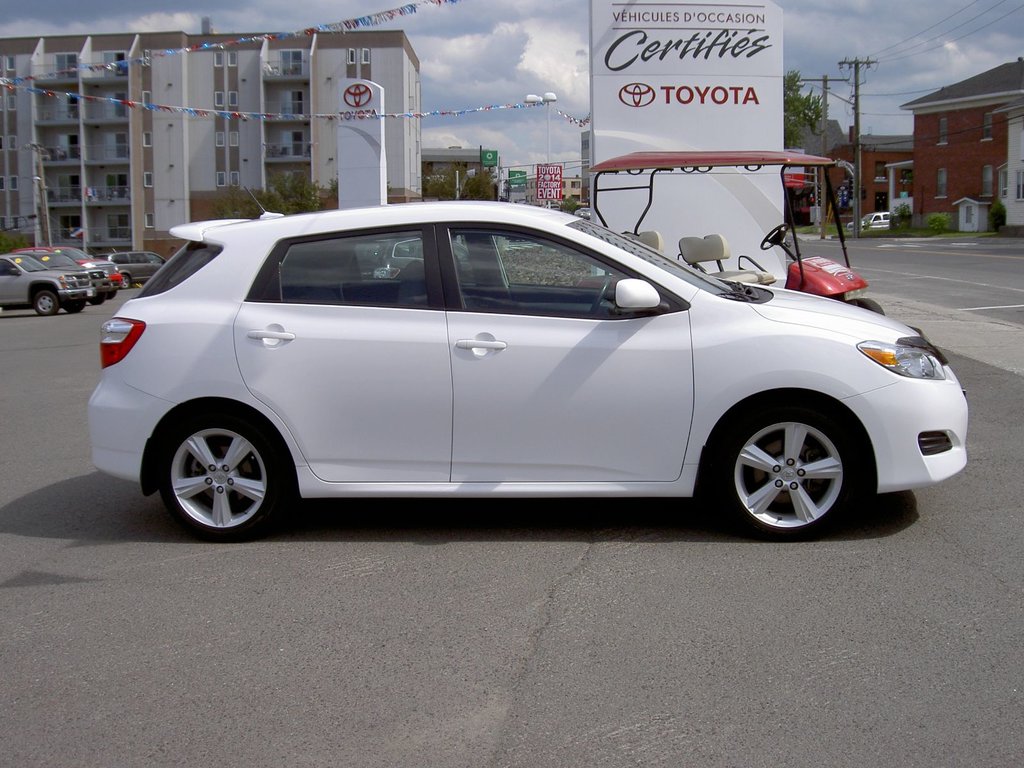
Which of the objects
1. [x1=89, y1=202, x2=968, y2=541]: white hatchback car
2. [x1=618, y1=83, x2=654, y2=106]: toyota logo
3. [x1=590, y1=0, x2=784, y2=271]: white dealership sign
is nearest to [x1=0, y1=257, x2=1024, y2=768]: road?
[x1=89, y1=202, x2=968, y2=541]: white hatchback car

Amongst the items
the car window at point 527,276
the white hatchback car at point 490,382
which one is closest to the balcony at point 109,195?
the white hatchback car at point 490,382

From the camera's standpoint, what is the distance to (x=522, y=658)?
4.32 m

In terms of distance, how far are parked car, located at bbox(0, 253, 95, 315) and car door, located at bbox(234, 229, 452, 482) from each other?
24150 mm

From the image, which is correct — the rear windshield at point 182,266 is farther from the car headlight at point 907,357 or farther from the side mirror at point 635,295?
the car headlight at point 907,357

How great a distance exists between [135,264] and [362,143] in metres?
20.2

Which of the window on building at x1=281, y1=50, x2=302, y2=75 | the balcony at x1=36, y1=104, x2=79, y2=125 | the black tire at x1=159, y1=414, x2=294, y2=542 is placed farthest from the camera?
the balcony at x1=36, y1=104, x2=79, y2=125

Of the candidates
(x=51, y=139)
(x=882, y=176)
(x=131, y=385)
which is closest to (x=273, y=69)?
(x=51, y=139)

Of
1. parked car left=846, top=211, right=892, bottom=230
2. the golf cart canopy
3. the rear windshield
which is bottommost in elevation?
the rear windshield

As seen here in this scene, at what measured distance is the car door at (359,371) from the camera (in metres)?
5.70

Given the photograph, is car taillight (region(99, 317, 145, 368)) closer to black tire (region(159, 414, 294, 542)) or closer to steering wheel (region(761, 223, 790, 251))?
black tire (region(159, 414, 294, 542))

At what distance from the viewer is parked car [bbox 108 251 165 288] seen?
140ft

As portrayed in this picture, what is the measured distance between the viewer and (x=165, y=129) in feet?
247

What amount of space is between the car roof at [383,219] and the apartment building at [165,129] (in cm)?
6861

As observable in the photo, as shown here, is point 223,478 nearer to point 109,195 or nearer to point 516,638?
point 516,638
